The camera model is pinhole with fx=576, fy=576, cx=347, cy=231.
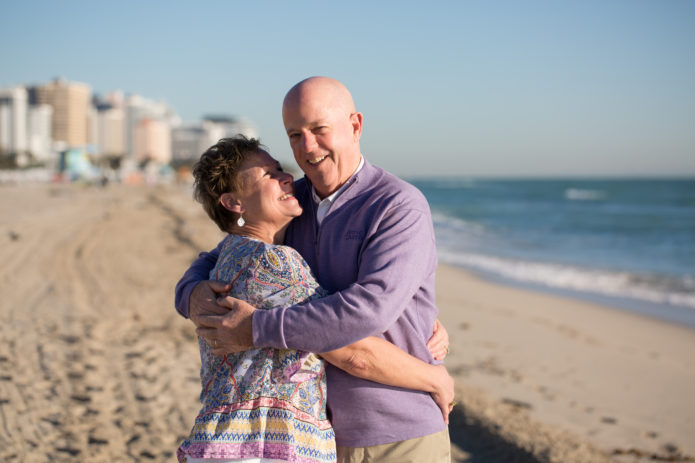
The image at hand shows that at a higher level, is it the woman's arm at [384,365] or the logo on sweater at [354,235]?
the logo on sweater at [354,235]

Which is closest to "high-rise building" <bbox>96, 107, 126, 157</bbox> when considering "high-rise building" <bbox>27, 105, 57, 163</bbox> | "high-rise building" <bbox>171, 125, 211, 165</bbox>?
"high-rise building" <bbox>27, 105, 57, 163</bbox>

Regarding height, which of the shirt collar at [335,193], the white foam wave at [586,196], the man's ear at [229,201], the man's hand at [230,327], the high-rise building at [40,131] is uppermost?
the shirt collar at [335,193]

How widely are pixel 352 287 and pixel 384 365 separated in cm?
28

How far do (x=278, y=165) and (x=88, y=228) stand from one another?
571 inches

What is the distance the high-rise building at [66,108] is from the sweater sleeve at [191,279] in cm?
15128

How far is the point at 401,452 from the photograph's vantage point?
6.01 ft

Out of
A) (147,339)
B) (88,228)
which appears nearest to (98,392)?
(147,339)

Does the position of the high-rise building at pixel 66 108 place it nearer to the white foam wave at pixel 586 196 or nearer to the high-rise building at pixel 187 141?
the high-rise building at pixel 187 141

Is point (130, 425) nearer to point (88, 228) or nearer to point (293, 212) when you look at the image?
point (293, 212)

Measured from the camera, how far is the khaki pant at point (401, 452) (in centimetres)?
183

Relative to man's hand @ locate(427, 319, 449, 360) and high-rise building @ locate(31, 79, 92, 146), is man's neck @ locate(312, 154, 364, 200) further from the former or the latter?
high-rise building @ locate(31, 79, 92, 146)

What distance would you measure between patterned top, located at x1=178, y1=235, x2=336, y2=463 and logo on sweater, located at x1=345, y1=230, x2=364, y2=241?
18 centimetres

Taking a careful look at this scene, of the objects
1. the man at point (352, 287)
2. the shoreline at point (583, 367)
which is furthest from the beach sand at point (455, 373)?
the man at point (352, 287)

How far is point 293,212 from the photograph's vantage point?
1.97m
